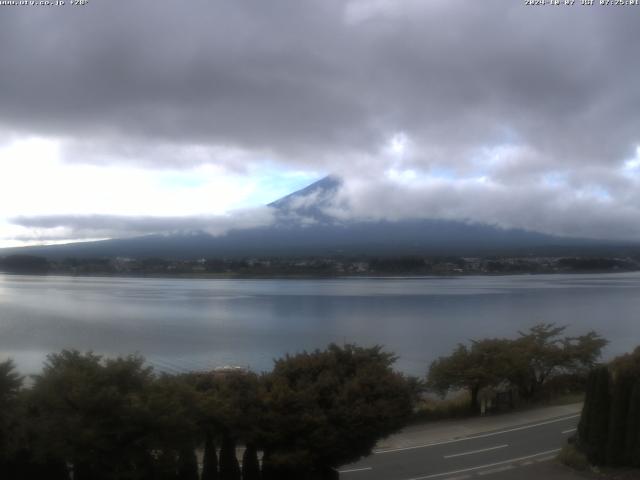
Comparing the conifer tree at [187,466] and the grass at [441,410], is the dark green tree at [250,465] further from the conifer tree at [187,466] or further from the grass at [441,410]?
the grass at [441,410]

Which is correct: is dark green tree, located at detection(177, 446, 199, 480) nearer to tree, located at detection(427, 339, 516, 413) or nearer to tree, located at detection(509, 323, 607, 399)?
tree, located at detection(427, 339, 516, 413)

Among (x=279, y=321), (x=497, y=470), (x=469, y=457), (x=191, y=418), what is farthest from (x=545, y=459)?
(x=279, y=321)

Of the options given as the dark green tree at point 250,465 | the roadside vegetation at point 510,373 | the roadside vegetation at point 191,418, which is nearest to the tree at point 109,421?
the roadside vegetation at point 191,418

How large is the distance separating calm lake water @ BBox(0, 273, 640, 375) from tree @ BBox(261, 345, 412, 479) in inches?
629

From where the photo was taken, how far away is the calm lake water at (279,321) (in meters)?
30.6

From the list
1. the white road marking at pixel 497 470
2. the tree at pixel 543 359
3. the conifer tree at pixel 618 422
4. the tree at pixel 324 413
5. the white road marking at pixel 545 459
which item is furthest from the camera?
the tree at pixel 543 359

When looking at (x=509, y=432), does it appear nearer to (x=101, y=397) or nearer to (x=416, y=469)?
(x=416, y=469)

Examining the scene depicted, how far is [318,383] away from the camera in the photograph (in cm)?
1002

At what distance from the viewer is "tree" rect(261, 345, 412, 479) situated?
31.3 ft

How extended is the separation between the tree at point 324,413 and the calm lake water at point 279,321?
15986 millimetres

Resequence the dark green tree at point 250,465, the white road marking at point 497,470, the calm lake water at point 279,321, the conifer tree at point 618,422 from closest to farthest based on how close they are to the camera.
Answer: the dark green tree at point 250,465 < the conifer tree at point 618,422 < the white road marking at point 497,470 < the calm lake water at point 279,321

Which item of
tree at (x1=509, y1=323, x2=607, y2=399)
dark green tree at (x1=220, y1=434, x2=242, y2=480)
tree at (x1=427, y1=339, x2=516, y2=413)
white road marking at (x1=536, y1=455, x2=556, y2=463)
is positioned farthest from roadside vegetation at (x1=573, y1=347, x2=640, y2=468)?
tree at (x1=509, y1=323, x2=607, y2=399)

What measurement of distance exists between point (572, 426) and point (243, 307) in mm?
39412

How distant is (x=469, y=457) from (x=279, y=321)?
3072 cm
